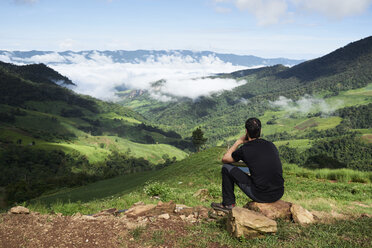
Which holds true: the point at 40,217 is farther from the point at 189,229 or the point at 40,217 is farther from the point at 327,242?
the point at 327,242

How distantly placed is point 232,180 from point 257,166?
1321 mm

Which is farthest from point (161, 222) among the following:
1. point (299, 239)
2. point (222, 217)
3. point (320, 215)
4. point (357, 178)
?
point (357, 178)

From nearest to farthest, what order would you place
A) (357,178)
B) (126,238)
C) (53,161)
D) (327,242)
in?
(327,242) → (126,238) → (357,178) → (53,161)

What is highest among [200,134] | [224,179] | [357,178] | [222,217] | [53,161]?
[224,179]

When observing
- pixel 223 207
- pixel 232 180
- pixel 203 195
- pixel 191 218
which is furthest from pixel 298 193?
pixel 191 218

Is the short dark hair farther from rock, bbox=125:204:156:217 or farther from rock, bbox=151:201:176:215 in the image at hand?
rock, bbox=125:204:156:217

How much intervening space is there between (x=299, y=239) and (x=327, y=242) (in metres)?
0.74

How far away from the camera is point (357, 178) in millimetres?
23047

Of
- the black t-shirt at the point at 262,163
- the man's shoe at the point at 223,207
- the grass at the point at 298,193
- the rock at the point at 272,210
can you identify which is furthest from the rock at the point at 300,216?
the grass at the point at 298,193

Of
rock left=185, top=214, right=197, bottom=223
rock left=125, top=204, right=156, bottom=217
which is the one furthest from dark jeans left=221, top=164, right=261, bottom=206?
rock left=125, top=204, right=156, bottom=217

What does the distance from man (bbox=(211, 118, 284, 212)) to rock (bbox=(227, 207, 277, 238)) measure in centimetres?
97

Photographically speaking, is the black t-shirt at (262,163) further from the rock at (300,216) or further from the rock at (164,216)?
the rock at (164,216)

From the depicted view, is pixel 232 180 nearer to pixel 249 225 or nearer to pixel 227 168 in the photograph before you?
pixel 227 168

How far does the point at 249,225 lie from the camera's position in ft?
25.8
